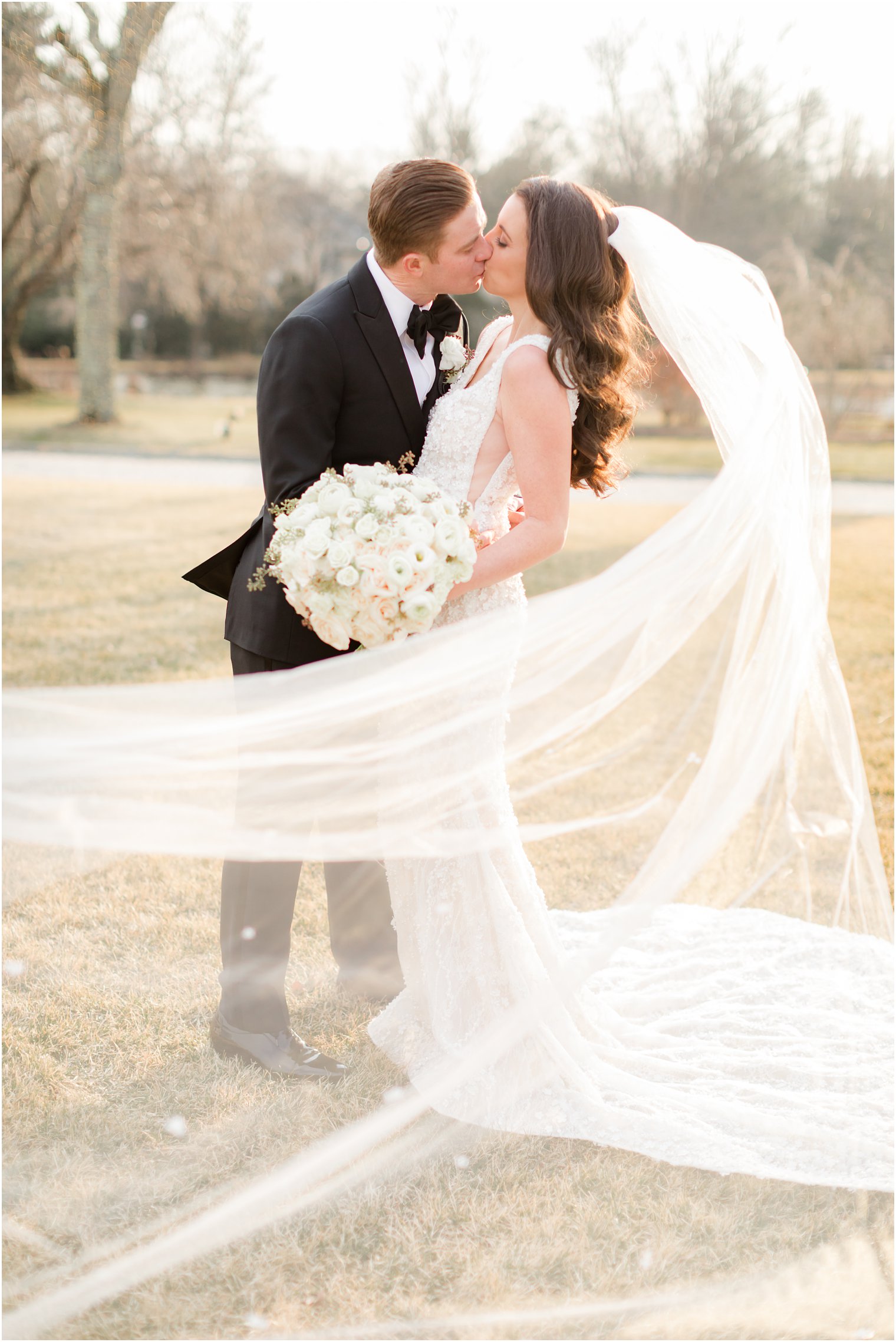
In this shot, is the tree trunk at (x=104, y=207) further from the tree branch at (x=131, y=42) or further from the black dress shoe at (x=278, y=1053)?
the black dress shoe at (x=278, y=1053)

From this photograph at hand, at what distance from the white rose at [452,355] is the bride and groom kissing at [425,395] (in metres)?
0.02

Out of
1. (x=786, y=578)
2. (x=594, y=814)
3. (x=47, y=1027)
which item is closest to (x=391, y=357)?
(x=786, y=578)

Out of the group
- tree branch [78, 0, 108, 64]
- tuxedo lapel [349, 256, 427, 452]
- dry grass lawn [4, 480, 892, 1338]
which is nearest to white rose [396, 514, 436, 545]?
tuxedo lapel [349, 256, 427, 452]

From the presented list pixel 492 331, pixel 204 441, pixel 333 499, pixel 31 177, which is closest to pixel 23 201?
pixel 31 177

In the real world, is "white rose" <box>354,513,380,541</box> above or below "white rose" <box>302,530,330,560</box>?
above

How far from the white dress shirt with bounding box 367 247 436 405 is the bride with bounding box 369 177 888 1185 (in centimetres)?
10

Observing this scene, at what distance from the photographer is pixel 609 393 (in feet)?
9.38

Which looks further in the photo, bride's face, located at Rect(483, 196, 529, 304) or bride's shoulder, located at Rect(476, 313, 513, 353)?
bride's shoulder, located at Rect(476, 313, 513, 353)

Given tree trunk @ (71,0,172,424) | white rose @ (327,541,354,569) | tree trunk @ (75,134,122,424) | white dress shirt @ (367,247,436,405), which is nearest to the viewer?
white rose @ (327,541,354,569)

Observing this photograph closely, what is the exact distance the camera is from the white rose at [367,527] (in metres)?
2.48

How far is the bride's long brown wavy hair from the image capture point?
2756 mm

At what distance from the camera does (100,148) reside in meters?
17.5

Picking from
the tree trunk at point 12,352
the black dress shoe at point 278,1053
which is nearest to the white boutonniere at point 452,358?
the black dress shoe at point 278,1053

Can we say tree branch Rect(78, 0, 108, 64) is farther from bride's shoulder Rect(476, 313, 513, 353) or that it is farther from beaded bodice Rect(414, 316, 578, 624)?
beaded bodice Rect(414, 316, 578, 624)
